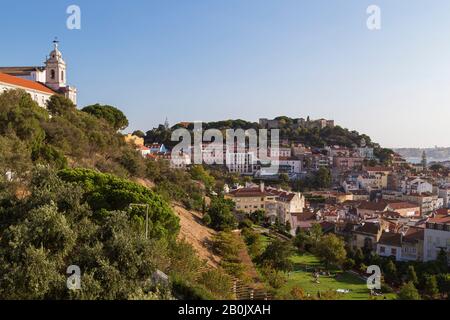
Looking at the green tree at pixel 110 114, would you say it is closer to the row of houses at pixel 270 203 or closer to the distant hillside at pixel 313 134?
the row of houses at pixel 270 203

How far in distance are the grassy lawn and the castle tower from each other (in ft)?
92.7

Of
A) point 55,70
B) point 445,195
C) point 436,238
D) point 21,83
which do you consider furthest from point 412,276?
point 445,195

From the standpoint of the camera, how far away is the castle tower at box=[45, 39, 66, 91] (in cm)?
4412

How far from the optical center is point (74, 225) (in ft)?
37.6

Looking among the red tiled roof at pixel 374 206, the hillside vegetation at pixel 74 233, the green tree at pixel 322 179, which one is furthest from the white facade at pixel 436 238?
the green tree at pixel 322 179

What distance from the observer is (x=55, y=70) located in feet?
145

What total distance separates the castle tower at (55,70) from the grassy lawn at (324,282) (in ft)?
92.7

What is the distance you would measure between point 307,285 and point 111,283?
16.2 metres

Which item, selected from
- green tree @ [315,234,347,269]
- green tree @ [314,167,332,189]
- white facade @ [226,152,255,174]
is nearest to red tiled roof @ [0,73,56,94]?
green tree @ [315,234,347,269]

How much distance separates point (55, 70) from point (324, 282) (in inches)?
1260

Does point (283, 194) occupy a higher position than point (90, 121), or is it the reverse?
point (90, 121)

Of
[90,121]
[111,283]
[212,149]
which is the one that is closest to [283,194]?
[90,121]

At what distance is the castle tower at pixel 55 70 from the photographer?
145ft
